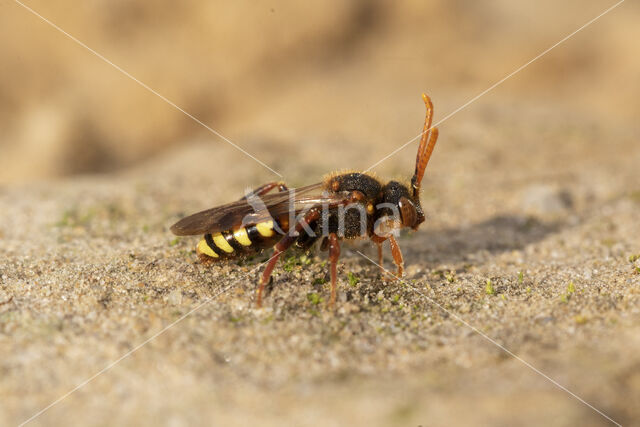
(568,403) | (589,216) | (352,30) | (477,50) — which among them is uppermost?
(352,30)

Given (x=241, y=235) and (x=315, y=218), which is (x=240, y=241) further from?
(x=315, y=218)

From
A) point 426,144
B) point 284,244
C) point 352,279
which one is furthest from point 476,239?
point 284,244

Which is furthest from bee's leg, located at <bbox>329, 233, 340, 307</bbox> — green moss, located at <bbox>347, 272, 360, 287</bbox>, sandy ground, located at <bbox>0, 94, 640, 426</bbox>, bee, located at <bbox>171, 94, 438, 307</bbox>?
green moss, located at <bbox>347, 272, 360, 287</bbox>

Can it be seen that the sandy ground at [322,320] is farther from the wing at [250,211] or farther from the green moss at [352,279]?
the wing at [250,211]

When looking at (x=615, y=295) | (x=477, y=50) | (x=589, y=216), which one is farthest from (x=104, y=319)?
(x=477, y=50)

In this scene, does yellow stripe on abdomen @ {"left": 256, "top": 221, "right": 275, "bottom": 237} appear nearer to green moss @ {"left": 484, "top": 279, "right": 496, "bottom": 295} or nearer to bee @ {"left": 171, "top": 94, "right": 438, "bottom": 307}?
bee @ {"left": 171, "top": 94, "right": 438, "bottom": 307}

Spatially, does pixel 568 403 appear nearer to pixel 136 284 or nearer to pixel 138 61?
pixel 136 284

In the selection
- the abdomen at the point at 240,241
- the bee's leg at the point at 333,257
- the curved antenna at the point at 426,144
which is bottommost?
the bee's leg at the point at 333,257

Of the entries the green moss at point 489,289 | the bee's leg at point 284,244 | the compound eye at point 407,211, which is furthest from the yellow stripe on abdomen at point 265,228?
the green moss at point 489,289
